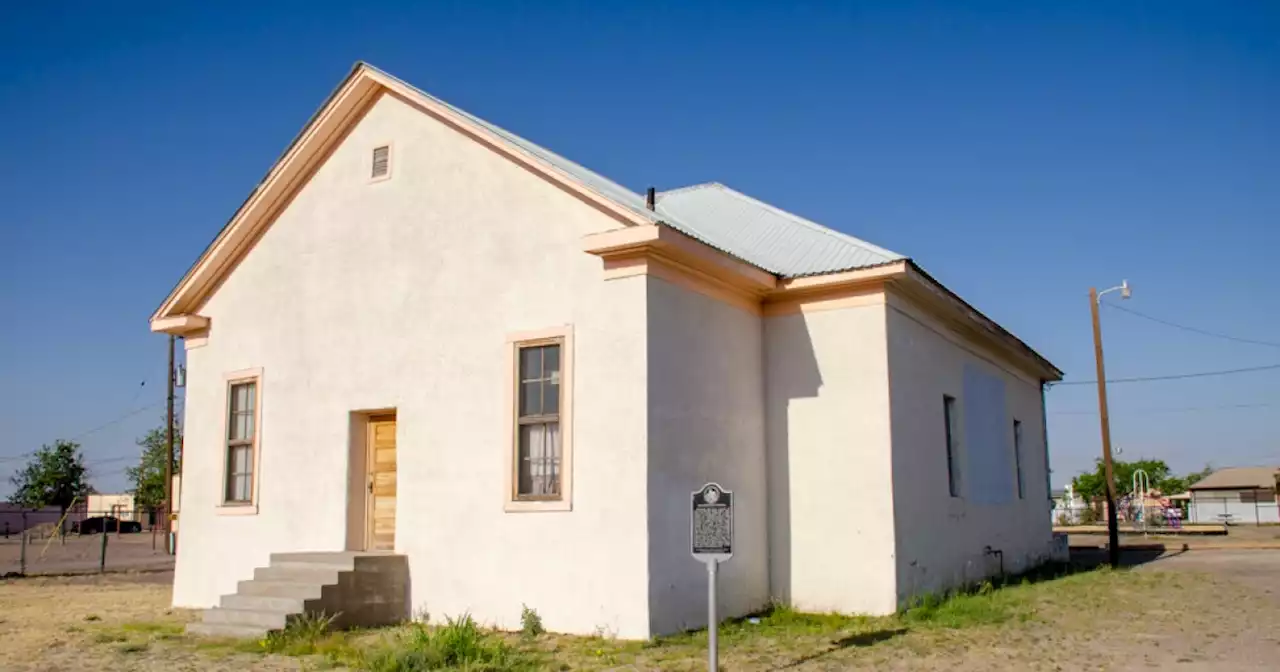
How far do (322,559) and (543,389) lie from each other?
11.5 feet

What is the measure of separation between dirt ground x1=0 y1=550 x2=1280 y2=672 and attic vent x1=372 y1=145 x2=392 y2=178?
6.30m

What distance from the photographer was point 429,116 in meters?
13.9

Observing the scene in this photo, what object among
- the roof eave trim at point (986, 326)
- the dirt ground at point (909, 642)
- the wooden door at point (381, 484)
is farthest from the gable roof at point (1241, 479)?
the wooden door at point (381, 484)

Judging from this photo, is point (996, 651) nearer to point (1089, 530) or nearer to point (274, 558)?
point (274, 558)

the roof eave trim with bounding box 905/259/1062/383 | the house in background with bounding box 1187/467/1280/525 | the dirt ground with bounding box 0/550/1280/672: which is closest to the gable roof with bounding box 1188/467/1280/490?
the house in background with bounding box 1187/467/1280/525

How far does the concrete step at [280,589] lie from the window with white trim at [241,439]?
8.43ft

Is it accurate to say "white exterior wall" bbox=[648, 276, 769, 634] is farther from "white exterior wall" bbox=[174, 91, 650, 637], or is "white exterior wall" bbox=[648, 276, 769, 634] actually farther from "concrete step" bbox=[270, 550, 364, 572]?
"concrete step" bbox=[270, 550, 364, 572]

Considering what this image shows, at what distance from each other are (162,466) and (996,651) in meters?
65.7

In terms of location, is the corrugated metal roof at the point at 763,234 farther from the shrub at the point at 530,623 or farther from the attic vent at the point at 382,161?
the shrub at the point at 530,623

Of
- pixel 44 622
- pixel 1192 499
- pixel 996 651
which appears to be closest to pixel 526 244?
pixel 996 651

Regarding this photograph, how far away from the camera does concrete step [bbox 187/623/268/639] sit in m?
11.4

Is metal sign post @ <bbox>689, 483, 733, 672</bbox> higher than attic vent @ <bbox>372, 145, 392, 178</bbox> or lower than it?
lower

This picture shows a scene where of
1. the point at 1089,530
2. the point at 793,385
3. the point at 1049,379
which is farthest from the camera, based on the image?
the point at 1089,530

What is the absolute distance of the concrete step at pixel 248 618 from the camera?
11383mm
